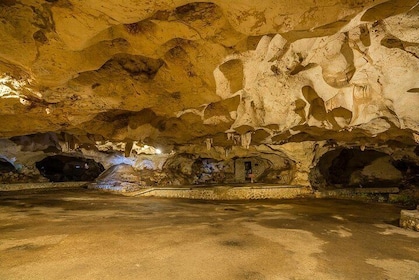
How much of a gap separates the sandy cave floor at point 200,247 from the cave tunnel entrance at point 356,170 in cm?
1141

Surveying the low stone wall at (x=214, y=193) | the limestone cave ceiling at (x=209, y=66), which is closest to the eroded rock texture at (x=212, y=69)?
the limestone cave ceiling at (x=209, y=66)

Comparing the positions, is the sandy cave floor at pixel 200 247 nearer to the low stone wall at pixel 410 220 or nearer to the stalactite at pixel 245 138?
the low stone wall at pixel 410 220

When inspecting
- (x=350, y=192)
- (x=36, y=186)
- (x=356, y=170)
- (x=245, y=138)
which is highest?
(x=245, y=138)

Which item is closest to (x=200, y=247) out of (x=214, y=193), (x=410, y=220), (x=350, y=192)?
(x=410, y=220)

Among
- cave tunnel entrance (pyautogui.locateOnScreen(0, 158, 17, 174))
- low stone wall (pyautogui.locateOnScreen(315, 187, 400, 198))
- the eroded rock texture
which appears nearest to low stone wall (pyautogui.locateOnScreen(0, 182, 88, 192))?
cave tunnel entrance (pyautogui.locateOnScreen(0, 158, 17, 174))

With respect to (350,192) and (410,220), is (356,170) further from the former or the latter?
(410,220)

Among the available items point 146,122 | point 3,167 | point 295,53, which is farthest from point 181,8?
point 3,167

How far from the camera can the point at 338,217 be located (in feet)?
24.5

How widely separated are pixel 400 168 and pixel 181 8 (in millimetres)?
19597

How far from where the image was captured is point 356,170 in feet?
59.8

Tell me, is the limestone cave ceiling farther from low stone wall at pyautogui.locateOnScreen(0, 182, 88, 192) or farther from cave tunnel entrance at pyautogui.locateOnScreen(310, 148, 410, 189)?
cave tunnel entrance at pyautogui.locateOnScreen(310, 148, 410, 189)

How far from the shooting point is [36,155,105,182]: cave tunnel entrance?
70.5 ft

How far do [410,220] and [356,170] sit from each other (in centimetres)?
1349

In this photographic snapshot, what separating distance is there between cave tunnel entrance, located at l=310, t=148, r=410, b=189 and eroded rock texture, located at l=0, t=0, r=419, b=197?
5.90m
